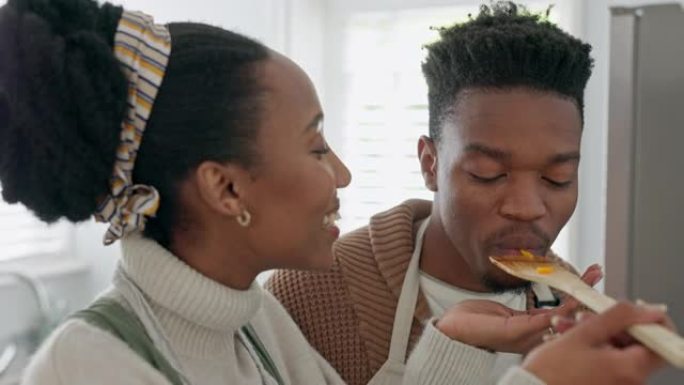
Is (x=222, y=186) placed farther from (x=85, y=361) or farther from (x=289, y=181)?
(x=85, y=361)

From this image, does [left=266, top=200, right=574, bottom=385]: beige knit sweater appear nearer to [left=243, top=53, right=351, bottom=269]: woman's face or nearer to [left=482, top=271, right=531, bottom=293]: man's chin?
[left=482, top=271, right=531, bottom=293]: man's chin

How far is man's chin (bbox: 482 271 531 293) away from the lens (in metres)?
1.14

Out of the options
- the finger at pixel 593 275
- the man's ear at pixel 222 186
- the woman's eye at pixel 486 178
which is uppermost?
the man's ear at pixel 222 186

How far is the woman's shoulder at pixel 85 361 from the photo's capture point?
80cm

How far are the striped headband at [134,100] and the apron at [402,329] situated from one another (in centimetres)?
44

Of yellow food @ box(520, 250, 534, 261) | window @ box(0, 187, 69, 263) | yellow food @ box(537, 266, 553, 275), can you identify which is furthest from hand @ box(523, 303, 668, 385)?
window @ box(0, 187, 69, 263)

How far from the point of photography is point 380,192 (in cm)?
266

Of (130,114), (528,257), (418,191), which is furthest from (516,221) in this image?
(418,191)

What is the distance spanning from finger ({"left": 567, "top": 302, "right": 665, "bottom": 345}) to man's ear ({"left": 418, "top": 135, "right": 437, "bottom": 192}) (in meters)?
0.52

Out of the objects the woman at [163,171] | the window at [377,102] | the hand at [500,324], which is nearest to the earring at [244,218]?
the woman at [163,171]

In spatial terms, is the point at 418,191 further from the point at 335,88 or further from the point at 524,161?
the point at 524,161

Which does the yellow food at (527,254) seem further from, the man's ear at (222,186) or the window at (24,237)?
the window at (24,237)

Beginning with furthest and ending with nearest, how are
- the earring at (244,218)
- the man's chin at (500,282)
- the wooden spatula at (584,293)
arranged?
the man's chin at (500,282) → the earring at (244,218) → the wooden spatula at (584,293)

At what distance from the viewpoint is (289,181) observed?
0.91m
